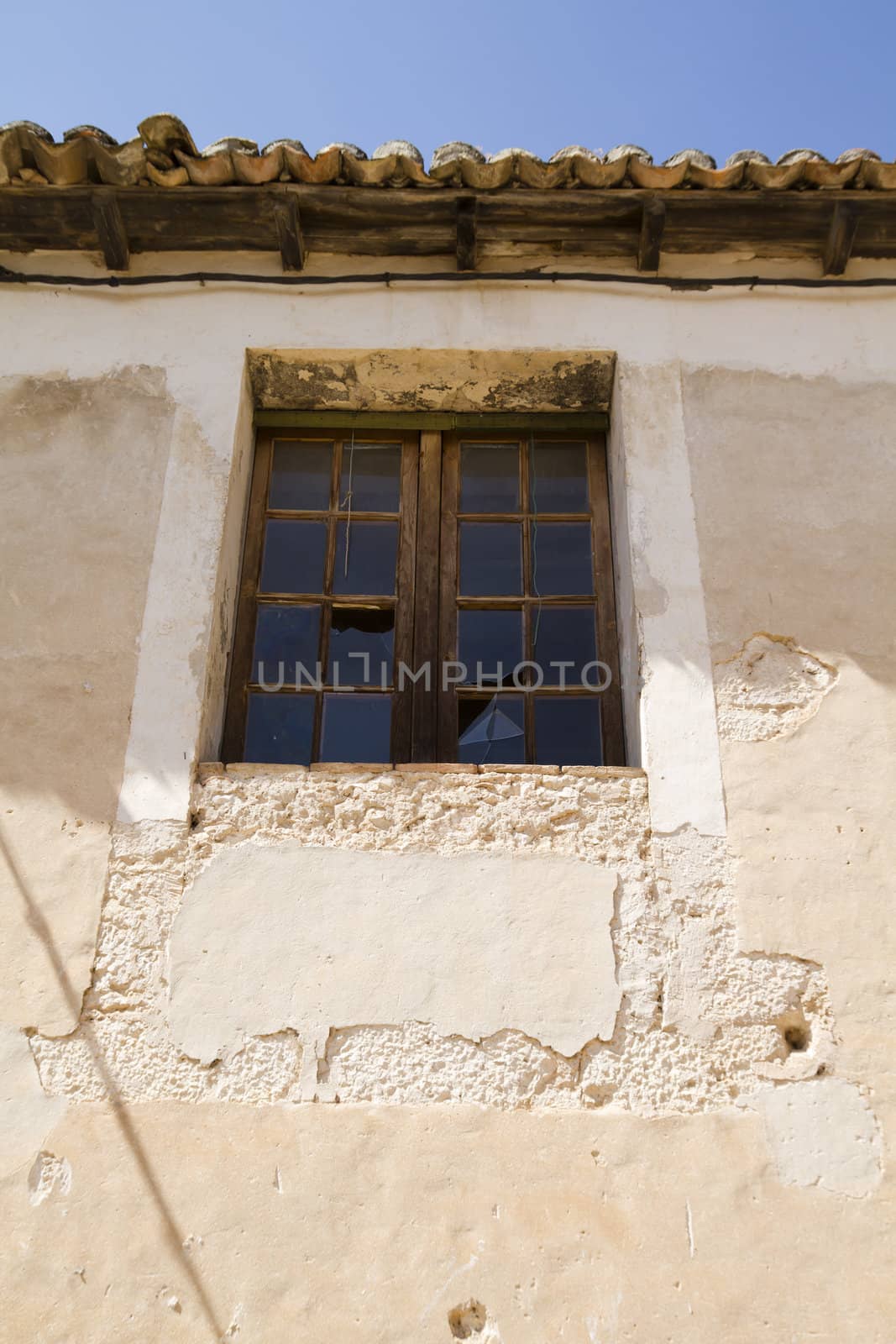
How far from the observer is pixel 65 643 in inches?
130

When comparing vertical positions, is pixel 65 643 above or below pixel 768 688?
above

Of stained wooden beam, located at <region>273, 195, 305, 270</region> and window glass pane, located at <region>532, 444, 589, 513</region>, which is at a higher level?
stained wooden beam, located at <region>273, 195, 305, 270</region>

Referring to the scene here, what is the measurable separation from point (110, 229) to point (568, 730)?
240cm

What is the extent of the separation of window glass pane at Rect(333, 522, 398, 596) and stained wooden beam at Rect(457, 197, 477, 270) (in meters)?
0.99

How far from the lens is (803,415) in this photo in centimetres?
370

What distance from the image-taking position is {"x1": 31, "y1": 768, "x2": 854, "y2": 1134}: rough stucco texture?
2.73 metres

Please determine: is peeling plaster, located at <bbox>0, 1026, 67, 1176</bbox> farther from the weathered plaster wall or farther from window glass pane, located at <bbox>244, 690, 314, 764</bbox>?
the weathered plaster wall

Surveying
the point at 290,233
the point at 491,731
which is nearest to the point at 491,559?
the point at 491,731

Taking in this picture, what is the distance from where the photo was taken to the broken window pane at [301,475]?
3.92 meters

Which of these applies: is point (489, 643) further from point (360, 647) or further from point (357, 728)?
point (357, 728)

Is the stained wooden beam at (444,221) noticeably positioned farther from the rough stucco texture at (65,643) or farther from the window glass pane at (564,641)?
the window glass pane at (564,641)

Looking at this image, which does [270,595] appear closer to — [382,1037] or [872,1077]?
[382,1037]

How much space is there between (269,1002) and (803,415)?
2.58 metres

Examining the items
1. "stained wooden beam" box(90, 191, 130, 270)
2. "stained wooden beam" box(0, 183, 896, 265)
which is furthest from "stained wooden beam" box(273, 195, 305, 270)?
"stained wooden beam" box(90, 191, 130, 270)
